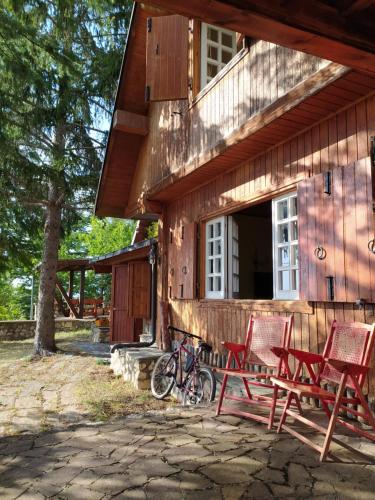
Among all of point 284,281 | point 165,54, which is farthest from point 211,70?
point 284,281

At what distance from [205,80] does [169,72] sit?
0.59 meters

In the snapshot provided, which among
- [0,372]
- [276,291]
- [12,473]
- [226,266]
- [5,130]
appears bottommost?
[0,372]

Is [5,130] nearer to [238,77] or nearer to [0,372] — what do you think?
[0,372]

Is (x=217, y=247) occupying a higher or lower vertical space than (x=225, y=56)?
lower

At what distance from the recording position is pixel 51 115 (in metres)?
10.8

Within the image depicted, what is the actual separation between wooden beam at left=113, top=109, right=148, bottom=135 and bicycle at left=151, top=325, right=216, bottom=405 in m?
4.29

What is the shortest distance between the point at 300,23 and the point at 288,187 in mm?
2535

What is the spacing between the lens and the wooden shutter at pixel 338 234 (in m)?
3.55

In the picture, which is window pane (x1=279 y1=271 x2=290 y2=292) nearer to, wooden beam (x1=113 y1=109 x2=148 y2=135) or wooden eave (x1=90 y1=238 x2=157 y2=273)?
wooden eave (x1=90 y1=238 x2=157 y2=273)

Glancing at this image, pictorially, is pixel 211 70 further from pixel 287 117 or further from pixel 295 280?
pixel 295 280

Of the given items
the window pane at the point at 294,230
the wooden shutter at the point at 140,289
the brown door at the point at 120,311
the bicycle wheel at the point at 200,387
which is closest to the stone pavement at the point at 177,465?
the bicycle wheel at the point at 200,387

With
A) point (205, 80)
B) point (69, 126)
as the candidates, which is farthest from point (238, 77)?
point (69, 126)

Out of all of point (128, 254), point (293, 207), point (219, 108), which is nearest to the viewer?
point (293, 207)

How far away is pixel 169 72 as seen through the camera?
652cm
